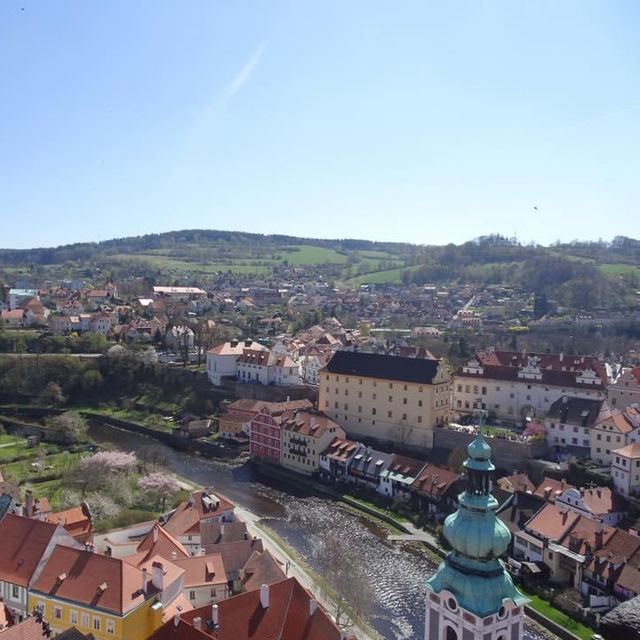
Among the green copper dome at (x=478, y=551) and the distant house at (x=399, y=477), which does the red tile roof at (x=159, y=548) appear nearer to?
the green copper dome at (x=478, y=551)


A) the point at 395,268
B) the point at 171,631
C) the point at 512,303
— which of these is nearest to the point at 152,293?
the point at 512,303

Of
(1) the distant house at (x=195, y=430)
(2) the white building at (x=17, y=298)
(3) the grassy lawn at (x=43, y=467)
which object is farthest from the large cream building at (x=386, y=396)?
Answer: (2) the white building at (x=17, y=298)

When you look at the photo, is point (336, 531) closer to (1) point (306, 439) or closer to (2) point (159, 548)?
(1) point (306, 439)

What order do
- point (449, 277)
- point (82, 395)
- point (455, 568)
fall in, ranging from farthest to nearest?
point (449, 277), point (82, 395), point (455, 568)

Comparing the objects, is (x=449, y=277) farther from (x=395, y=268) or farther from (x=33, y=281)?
(x=33, y=281)

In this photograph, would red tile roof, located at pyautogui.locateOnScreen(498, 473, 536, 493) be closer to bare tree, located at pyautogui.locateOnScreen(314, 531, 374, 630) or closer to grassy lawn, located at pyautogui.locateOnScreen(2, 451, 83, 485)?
bare tree, located at pyautogui.locateOnScreen(314, 531, 374, 630)

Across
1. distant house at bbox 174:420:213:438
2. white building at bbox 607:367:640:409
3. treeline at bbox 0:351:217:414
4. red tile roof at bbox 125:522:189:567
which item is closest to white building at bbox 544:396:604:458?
white building at bbox 607:367:640:409
